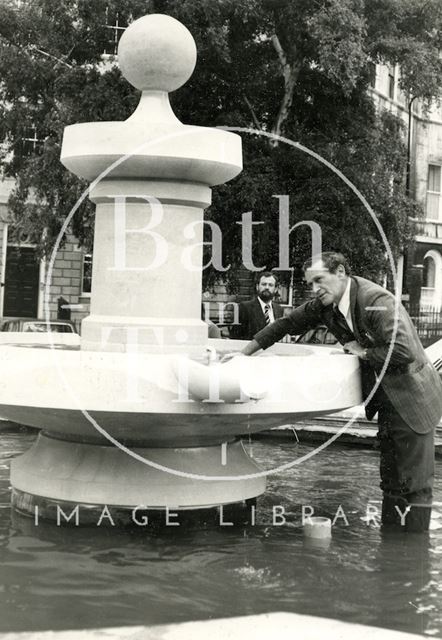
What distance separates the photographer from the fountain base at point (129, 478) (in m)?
5.10

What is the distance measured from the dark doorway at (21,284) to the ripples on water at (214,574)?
2694cm

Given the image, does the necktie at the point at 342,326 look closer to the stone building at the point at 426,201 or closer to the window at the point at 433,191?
the stone building at the point at 426,201

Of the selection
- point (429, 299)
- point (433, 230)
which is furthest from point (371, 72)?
point (433, 230)

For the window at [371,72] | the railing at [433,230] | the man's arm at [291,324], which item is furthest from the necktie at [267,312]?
the railing at [433,230]

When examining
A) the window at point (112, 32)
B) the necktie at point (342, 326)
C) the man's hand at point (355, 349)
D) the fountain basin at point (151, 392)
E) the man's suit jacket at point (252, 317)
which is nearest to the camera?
the fountain basin at point (151, 392)

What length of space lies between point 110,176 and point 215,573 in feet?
7.94

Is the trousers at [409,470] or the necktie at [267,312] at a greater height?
the necktie at [267,312]

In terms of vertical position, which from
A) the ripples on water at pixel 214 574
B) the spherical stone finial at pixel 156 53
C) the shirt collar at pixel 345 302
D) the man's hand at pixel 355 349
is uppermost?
the spherical stone finial at pixel 156 53

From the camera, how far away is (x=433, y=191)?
39656mm

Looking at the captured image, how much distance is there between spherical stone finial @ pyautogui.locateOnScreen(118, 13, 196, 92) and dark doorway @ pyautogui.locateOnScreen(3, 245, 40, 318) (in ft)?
88.1

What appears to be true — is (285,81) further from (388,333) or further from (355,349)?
(388,333)

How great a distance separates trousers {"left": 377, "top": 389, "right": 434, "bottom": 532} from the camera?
17.7 feet

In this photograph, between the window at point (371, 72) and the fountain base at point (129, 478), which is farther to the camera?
the window at point (371, 72)

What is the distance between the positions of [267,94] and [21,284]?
47.3 feet
